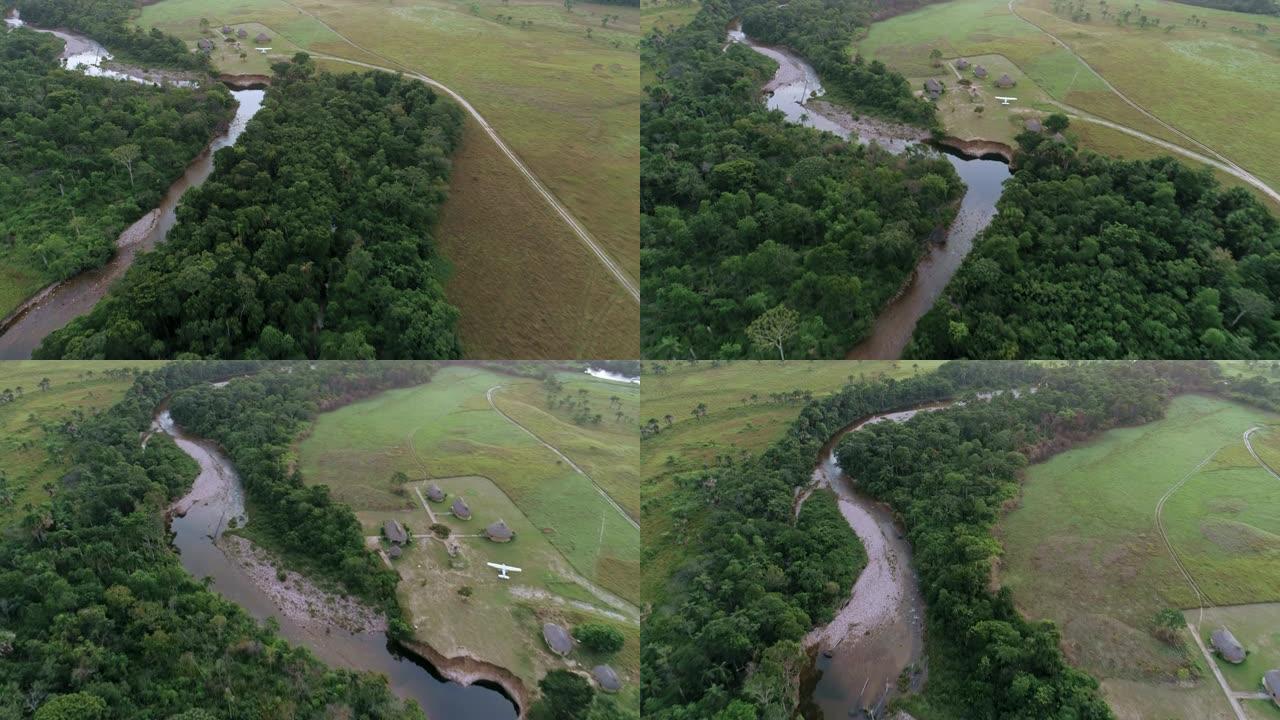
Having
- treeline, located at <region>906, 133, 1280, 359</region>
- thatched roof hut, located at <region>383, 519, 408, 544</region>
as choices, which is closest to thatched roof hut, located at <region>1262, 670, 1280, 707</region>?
treeline, located at <region>906, 133, 1280, 359</region>

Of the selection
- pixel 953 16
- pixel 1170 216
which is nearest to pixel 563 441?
pixel 1170 216

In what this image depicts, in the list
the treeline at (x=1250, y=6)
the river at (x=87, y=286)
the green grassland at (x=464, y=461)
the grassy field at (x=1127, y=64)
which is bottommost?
the green grassland at (x=464, y=461)

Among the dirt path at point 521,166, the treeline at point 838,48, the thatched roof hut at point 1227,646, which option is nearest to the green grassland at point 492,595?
the dirt path at point 521,166

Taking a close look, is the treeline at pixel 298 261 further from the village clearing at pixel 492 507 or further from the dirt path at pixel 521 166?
the village clearing at pixel 492 507

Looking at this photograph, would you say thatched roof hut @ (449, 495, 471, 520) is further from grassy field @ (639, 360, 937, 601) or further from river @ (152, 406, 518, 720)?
grassy field @ (639, 360, 937, 601)

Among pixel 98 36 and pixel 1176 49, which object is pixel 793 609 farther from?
pixel 98 36
